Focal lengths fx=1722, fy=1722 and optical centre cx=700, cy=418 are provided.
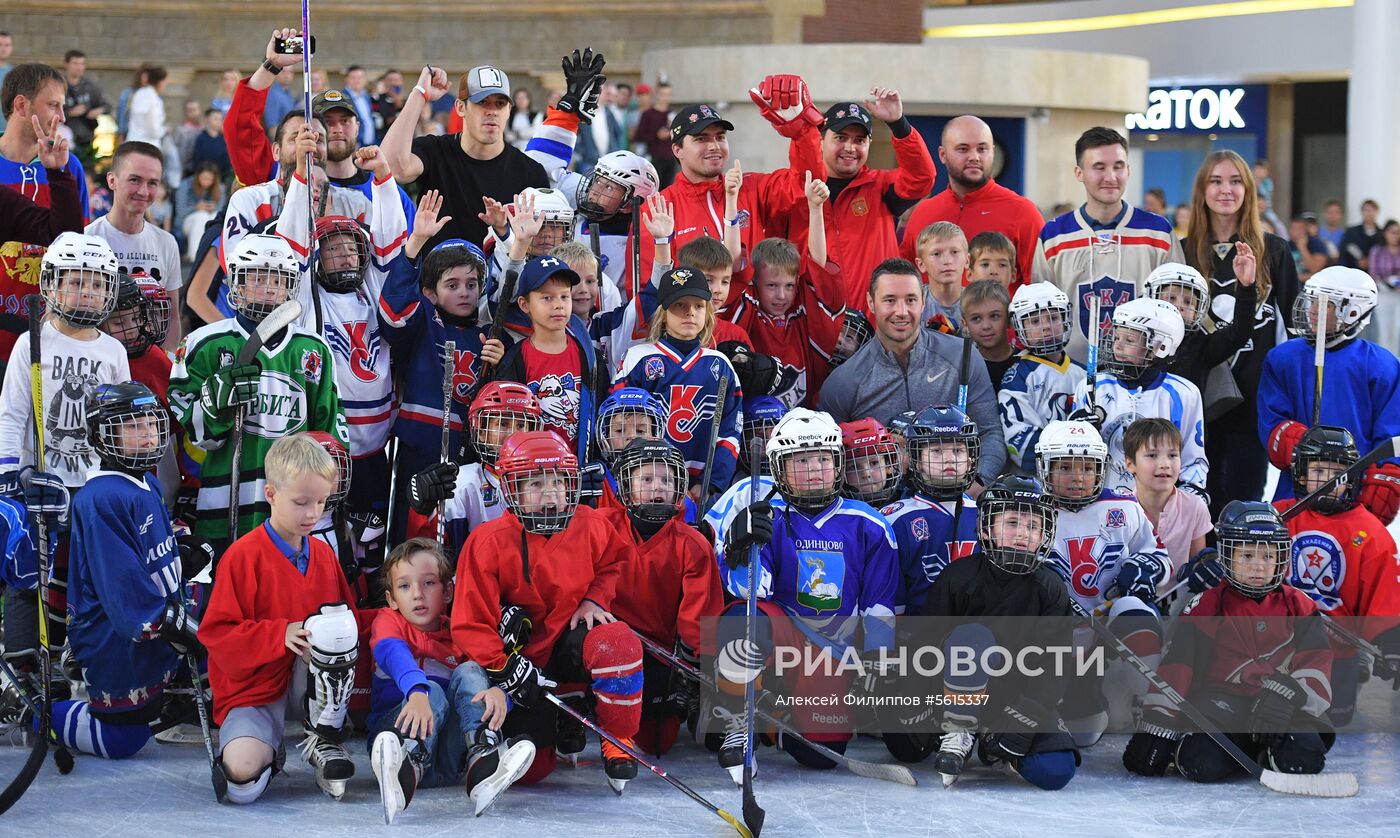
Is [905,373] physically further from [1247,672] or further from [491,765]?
[491,765]

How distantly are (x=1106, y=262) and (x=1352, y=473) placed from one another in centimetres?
117

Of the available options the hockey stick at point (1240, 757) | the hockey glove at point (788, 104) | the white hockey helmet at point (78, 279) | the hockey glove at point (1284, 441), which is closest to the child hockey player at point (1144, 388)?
the hockey glove at point (1284, 441)

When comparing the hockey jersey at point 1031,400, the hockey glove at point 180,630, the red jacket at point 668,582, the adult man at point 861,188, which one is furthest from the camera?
the adult man at point 861,188

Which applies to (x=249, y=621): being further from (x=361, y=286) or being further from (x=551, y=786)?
(x=361, y=286)

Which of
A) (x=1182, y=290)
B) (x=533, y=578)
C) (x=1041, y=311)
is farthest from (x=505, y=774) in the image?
(x=1182, y=290)

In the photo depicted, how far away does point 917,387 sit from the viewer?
5.18 metres

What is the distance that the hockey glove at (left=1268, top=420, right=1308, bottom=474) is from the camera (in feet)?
17.3

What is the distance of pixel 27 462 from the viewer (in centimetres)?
474

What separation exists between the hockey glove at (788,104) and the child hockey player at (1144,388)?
4.29 ft

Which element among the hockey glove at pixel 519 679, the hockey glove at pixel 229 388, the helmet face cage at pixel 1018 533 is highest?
the hockey glove at pixel 229 388

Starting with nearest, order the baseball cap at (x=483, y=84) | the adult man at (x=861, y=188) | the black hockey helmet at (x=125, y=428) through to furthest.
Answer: the black hockey helmet at (x=125, y=428) < the baseball cap at (x=483, y=84) < the adult man at (x=861, y=188)

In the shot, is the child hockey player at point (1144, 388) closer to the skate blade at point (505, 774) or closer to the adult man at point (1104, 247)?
the adult man at point (1104, 247)

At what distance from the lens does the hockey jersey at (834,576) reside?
459cm

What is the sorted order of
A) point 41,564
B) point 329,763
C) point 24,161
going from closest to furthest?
point 329,763, point 41,564, point 24,161
